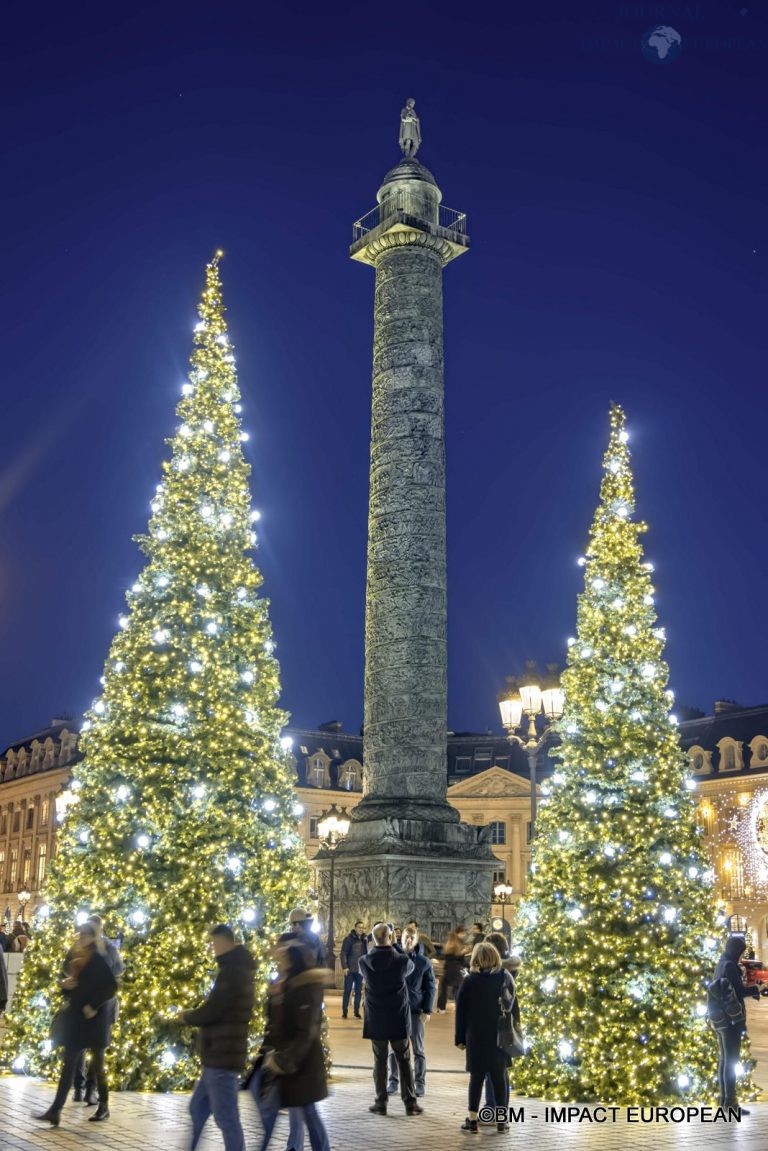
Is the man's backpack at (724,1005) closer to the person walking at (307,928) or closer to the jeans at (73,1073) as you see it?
the person walking at (307,928)

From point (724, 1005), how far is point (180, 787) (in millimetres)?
6118

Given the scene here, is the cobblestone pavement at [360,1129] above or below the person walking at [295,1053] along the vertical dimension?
below

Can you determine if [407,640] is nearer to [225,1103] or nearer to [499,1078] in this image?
[499,1078]

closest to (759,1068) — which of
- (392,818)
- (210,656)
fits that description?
(210,656)

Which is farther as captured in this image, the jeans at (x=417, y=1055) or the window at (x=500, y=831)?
the window at (x=500, y=831)

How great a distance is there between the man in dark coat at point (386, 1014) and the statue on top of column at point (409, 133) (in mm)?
29434

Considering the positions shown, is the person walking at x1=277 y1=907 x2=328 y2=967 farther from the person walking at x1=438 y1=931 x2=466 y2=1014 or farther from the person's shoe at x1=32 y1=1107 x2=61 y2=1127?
the person walking at x1=438 y1=931 x2=466 y2=1014

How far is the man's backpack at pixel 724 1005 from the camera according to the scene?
1294 cm

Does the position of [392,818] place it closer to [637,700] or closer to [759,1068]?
[759,1068]

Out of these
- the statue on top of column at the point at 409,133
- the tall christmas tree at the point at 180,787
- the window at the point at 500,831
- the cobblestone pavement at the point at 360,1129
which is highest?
the statue on top of column at the point at 409,133

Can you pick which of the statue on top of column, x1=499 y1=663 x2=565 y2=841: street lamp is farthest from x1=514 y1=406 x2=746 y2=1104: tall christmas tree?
the statue on top of column

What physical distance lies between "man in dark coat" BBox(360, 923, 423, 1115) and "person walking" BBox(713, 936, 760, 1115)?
3166mm

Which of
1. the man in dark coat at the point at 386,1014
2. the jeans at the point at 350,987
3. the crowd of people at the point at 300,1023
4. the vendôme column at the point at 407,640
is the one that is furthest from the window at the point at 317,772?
the man in dark coat at the point at 386,1014

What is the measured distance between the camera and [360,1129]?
36.5 ft
